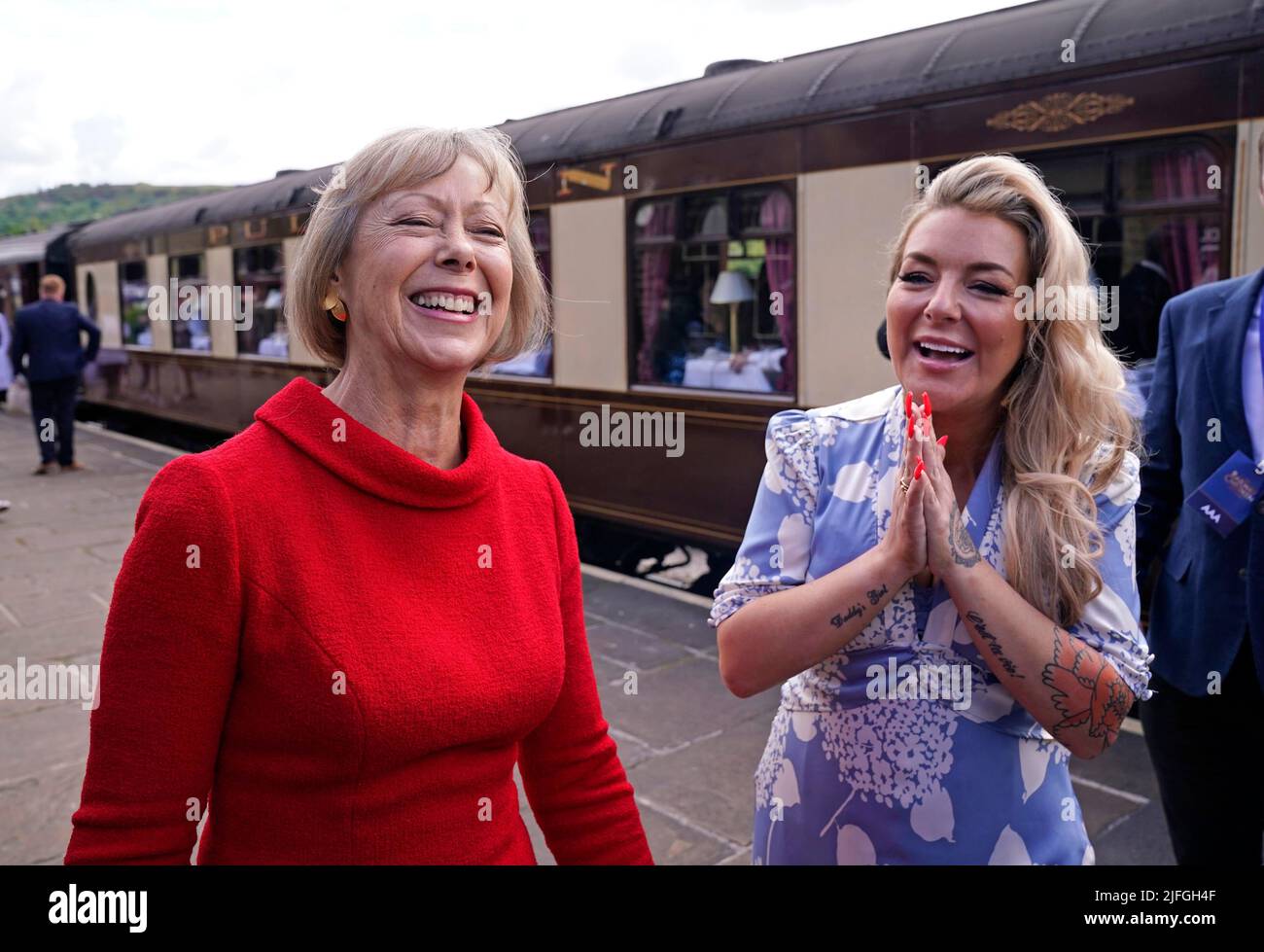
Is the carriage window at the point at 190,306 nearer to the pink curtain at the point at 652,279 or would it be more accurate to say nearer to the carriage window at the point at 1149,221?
the pink curtain at the point at 652,279

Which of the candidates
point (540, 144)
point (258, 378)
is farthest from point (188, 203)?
point (540, 144)

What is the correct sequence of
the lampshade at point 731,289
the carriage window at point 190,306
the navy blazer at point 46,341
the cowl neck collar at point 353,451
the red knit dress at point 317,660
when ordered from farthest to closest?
the carriage window at point 190,306 → the navy blazer at point 46,341 → the lampshade at point 731,289 → the cowl neck collar at point 353,451 → the red knit dress at point 317,660

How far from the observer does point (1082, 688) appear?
1.64 metres

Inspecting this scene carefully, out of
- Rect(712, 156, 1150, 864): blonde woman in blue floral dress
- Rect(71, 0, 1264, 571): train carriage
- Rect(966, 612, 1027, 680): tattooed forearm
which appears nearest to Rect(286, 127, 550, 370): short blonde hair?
Rect(712, 156, 1150, 864): blonde woman in blue floral dress

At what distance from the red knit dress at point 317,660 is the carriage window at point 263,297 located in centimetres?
1032

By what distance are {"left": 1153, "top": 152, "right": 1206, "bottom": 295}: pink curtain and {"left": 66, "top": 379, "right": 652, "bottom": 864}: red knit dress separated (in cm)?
380

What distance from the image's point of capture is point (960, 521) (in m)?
1.66

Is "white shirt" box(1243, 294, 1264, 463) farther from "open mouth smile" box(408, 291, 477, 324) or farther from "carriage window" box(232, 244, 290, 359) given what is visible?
"carriage window" box(232, 244, 290, 359)

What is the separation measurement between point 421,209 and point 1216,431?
1.58 metres

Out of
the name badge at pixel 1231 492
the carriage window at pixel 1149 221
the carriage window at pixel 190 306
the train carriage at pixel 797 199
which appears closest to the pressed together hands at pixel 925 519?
the name badge at pixel 1231 492

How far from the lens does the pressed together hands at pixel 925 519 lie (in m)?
1.60

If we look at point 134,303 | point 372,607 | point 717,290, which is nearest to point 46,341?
point 134,303
